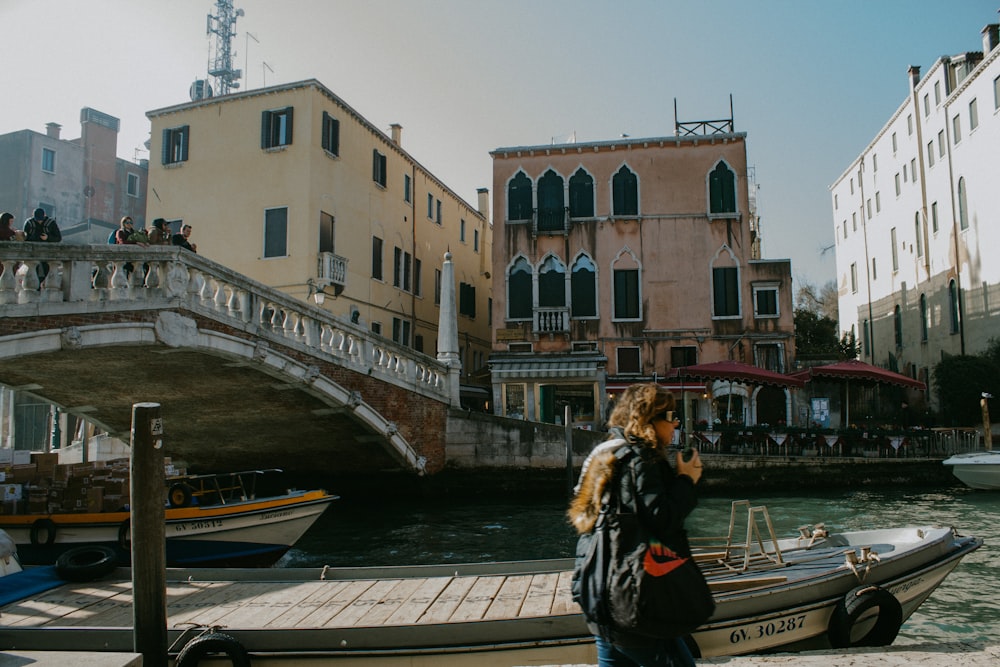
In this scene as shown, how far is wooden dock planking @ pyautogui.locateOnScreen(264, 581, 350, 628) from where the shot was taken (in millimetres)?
4188

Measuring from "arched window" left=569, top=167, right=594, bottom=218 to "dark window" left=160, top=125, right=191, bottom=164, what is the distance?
30.5ft

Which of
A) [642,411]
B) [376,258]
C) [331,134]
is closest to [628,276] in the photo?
[376,258]

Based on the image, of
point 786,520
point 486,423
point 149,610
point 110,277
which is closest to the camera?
point 149,610

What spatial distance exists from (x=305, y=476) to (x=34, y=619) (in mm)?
10348

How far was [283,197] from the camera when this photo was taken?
1628 cm

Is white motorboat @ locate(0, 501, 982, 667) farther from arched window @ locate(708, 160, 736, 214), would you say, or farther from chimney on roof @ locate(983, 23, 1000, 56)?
chimney on roof @ locate(983, 23, 1000, 56)

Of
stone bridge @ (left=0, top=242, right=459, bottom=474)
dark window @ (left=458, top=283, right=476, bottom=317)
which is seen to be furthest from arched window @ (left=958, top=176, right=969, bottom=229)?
stone bridge @ (left=0, top=242, right=459, bottom=474)

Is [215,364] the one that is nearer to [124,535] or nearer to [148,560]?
[124,535]

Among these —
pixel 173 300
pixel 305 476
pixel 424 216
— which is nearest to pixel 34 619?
pixel 173 300

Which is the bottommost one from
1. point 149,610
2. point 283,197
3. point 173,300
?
point 149,610

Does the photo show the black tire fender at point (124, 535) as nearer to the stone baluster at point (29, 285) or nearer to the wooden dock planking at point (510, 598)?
the stone baluster at point (29, 285)

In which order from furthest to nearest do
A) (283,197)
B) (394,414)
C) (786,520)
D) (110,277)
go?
(283,197) < (394,414) < (786,520) < (110,277)

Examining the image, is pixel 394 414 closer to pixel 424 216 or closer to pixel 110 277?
pixel 110 277

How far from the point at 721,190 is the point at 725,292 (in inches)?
100
